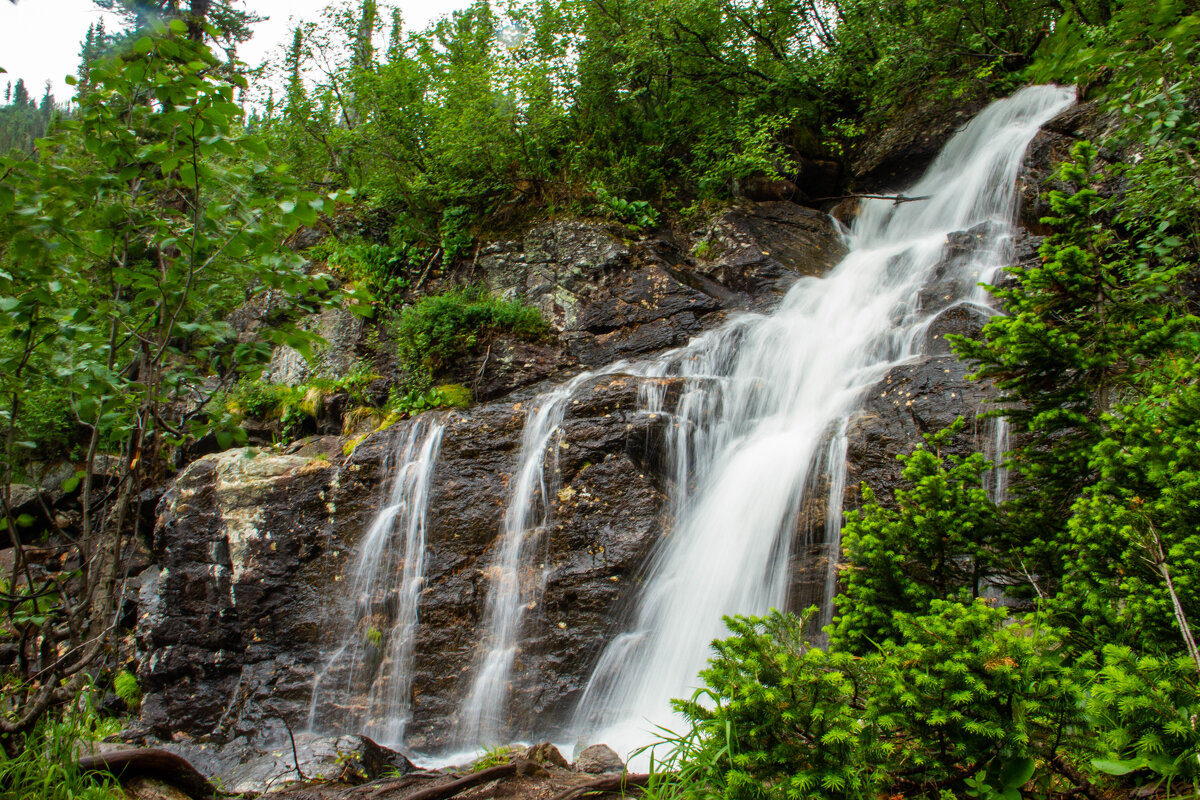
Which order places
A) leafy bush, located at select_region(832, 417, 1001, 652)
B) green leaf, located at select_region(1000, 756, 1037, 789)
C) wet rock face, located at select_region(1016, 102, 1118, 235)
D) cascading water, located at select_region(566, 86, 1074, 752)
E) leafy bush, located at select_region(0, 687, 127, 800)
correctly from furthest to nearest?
wet rock face, located at select_region(1016, 102, 1118, 235) < cascading water, located at select_region(566, 86, 1074, 752) < leafy bush, located at select_region(832, 417, 1001, 652) < leafy bush, located at select_region(0, 687, 127, 800) < green leaf, located at select_region(1000, 756, 1037, 789)

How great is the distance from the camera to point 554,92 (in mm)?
13336

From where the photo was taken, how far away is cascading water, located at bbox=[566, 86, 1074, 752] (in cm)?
638

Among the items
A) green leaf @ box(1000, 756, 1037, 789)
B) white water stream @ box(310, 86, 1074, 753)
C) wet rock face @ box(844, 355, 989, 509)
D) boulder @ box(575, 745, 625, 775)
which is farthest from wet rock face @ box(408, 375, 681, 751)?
green leaf @ box(1000, 756, 1037, 789)

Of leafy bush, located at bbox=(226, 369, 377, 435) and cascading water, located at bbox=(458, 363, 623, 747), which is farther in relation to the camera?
leafy bush, located at bbox=(226, 369, 377, 435)

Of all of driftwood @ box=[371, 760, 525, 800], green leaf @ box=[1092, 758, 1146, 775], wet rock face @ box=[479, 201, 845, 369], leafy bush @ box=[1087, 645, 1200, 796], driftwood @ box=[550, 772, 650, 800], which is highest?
wet rock face @ box=[479, 201, 845, 369]

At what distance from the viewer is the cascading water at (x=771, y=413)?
6.38 m

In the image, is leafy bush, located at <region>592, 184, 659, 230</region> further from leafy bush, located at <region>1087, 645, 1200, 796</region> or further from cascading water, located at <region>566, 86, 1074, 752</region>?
leafy bush, located at <region>1087, 645, 1200, 796</region>

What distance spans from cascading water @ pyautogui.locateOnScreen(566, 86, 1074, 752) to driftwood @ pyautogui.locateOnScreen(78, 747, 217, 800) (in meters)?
3.17

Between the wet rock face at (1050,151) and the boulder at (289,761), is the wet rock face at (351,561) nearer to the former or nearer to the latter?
the boulder at (289,761)

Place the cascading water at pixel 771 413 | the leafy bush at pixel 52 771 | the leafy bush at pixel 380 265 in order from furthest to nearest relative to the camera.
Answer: the leafy bush at pixel 380 265 < the cascading water at pixel 771 413 < the leafy bush at pixel 52 771

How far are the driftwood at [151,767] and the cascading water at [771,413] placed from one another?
10.4 feet

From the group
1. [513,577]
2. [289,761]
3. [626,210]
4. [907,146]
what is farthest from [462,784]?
[907,146]

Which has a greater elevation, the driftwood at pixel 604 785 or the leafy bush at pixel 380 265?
the leafy bush at pixel 380 265

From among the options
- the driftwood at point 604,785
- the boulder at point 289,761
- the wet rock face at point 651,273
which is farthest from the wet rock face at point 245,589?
the driftwood at point 604,785
